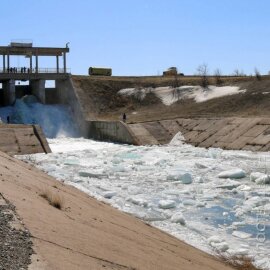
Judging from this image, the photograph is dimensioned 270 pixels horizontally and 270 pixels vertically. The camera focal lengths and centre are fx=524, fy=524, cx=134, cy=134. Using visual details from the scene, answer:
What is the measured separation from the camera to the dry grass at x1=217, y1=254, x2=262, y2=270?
10269mm

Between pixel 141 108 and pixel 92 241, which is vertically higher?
pixel 141 108

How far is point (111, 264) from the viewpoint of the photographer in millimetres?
6801

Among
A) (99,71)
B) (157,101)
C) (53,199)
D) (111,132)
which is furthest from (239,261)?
(99,71)

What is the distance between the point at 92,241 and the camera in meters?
7.80

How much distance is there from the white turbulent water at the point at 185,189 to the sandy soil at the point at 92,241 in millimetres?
1468

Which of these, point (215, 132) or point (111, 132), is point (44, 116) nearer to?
point (111, 132)

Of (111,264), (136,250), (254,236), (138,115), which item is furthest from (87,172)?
(138,115)

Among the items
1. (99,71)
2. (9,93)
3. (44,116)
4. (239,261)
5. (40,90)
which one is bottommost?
(239,261)

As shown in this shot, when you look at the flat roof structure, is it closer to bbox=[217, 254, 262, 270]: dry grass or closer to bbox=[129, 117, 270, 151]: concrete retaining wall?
bbox=[129, 117, 270, 151]: concrete retaining wall

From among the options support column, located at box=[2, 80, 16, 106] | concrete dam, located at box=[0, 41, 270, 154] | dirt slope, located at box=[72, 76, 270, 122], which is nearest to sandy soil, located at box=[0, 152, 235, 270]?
concrete dam, located at box=[0, 41, 270, 154]

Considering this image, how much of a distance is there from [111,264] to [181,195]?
11.2 metres

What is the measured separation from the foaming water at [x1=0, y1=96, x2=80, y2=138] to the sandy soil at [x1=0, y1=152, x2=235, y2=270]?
1189 inches

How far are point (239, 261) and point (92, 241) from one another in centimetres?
410

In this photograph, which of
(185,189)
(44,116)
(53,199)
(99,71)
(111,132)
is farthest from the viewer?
(99,71)
